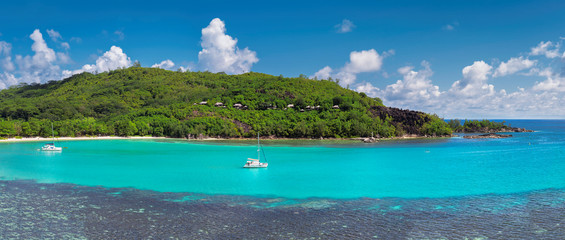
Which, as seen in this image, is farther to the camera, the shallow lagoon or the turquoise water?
the turquoise water

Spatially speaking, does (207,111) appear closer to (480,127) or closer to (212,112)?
(212,112)

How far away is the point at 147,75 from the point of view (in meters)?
182

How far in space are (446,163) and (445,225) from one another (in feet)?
106

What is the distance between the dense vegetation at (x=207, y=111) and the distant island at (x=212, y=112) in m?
0.27

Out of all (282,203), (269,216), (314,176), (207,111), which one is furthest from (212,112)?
(269,216)

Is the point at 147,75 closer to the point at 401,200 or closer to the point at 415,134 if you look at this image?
the point at 415,134

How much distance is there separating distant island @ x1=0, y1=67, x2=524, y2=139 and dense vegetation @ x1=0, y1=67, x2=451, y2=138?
0.88 feet

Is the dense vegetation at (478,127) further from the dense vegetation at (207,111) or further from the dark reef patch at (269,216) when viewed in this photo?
the dark reef patch at (269,216)

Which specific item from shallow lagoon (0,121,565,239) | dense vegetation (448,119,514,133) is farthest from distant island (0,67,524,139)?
shallow lagoon (0,121,565,239)

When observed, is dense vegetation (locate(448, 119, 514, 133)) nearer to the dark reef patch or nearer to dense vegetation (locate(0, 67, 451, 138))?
dense vegetation (locate(0, 67, 451, 138))

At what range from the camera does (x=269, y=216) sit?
788 inches

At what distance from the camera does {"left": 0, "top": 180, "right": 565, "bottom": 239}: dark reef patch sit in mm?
17000

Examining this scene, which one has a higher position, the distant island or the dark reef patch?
the distant island

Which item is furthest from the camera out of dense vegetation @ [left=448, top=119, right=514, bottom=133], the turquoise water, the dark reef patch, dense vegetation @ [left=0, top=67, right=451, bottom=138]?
dense vegetation @ [left=448, top=119, right=514, bottom=133]
